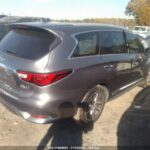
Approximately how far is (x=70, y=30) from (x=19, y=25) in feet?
2.90

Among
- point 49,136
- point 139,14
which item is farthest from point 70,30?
point 139,14

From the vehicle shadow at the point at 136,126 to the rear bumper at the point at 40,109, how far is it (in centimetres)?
106

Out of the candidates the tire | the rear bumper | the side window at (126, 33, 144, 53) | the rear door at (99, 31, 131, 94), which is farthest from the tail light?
the side window at (126, 33, 144, 53)

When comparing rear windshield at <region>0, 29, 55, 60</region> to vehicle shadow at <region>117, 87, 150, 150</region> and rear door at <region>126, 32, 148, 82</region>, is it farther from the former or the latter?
rear door at <region>126, 32, 148, 82</region>

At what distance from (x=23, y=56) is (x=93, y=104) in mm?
1600

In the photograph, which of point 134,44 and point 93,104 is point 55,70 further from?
point 134,44

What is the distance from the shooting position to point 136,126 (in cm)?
446

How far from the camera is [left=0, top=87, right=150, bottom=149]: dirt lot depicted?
386 centimetres

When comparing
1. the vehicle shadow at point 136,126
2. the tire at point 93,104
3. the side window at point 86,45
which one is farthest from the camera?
the tire at point 93,104

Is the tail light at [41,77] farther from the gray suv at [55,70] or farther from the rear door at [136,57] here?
the rear door at [136,57]

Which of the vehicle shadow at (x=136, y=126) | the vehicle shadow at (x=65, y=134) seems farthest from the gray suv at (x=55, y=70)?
the vehicle shadow at (x=136, y=126)

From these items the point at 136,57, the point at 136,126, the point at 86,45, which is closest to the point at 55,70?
the point at 86,45

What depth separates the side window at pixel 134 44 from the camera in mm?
5278

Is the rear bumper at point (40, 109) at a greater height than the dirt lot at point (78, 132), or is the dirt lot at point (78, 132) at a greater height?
the rear bumper at point (40, 109)
